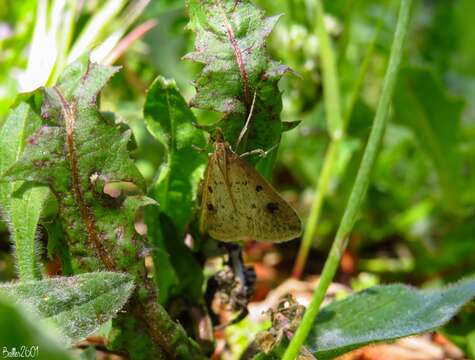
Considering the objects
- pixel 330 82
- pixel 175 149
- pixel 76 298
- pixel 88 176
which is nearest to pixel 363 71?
pixel 330 82

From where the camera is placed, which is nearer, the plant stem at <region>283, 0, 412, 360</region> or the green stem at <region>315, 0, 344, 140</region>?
the plant stem at <region>283, 0, 412, 360</region>

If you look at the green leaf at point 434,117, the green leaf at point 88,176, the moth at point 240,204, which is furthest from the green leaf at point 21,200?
the green leaf at point 434,117

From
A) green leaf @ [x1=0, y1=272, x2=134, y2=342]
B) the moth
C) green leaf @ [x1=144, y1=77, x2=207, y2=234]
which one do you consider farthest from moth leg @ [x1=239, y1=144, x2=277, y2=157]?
green leaf @ [x1=0, y1=272, x2=134, y2=342]

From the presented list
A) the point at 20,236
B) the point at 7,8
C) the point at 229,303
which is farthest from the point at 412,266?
the point at 7,8

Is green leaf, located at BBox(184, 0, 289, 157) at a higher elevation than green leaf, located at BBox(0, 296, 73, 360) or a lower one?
higher

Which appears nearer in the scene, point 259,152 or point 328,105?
point 259,152

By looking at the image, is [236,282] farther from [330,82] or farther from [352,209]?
[330,82]

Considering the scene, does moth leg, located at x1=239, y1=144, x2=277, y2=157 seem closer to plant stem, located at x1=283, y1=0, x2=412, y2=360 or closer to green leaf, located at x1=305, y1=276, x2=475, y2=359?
plant stem, located at x1=283, y1=0, x2=412, y2=360
